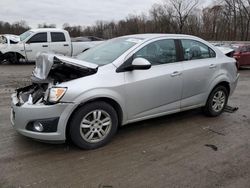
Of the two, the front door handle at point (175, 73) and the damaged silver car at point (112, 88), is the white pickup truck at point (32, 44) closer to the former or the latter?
the damaged silver car at point (112, 88)

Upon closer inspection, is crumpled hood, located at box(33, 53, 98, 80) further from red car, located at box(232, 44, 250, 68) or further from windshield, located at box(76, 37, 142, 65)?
red car, located at box(232, 44, 250, 68)

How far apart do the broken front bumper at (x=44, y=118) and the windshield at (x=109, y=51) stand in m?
1.10

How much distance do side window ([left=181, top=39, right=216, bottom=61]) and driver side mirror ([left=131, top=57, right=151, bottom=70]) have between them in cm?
119

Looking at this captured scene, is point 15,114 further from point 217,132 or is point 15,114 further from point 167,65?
point 217,132

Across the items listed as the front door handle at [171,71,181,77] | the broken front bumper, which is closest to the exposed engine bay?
the broken front bumper

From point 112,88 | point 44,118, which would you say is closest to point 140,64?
point 112,88

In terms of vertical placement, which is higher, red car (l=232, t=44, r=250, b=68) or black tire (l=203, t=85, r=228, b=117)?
red car (l=232, t=44, r=250, b=68)

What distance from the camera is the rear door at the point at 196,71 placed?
498cm

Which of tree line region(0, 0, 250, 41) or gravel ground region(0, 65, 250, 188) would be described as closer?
gravel ground region(0, 65, 250, 188)

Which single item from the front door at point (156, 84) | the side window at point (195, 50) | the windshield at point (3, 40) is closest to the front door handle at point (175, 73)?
the front door at point (156, 84)

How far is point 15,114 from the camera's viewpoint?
3920 millimetres

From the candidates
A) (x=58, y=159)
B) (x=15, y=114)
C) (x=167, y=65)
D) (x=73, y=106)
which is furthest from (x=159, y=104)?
(x=15, y=114)

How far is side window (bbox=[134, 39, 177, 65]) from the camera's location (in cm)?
456

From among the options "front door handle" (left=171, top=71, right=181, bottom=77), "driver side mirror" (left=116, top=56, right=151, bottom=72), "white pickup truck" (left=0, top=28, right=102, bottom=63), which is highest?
"white pickup truck" (left=0, top=28, right=102, bottom=63)
